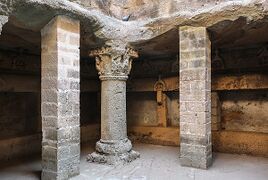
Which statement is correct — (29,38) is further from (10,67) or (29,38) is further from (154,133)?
(154,133)

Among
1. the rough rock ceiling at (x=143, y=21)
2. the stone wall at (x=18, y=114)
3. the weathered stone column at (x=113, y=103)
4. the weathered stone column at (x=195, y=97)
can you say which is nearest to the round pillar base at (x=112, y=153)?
the weathered stone column at (x=113, y=103)

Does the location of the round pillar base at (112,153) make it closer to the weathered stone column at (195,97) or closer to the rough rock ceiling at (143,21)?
the weathered stone column at (195,97)

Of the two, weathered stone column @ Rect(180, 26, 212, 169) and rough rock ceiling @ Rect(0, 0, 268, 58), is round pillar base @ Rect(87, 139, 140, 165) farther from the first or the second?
rough rock ceiling @ Rect(0, 0, 268, 58)

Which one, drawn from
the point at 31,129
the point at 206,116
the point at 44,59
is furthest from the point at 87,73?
the point at 206,116

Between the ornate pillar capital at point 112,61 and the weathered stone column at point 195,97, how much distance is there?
3.66 feet

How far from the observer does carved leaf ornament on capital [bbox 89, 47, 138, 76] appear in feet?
16.5

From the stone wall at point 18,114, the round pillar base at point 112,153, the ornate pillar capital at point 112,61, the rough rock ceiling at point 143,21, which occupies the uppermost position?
the rough rock ceiling at point 143,21

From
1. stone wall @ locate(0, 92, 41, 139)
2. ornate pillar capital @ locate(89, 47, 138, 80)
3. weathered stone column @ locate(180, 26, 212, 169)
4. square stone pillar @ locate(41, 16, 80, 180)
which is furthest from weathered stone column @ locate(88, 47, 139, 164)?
stone wall @ locate(0, 92, 41, 139)

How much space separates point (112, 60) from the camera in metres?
5.04

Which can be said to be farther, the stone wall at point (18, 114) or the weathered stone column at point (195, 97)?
the stone wall at point (18, 114)

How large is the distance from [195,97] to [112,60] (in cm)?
165

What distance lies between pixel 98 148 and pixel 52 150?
1.34 metres

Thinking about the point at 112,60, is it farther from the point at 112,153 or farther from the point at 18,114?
the point at 18,114

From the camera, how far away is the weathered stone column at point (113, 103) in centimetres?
501
